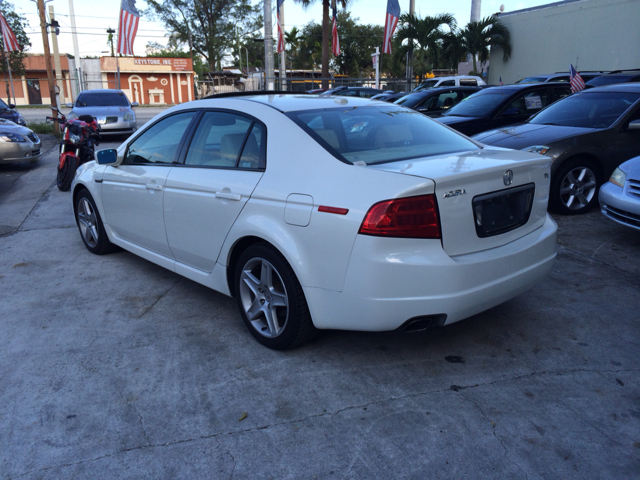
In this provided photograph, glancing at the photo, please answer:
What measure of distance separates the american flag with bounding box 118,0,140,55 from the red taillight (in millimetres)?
18715

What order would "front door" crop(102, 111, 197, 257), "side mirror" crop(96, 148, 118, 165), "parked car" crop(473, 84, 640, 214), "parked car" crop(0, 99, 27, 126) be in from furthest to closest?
1. "parked car" crop(0, 99, 27, 126)
2. "parked car" crop(473, 84, 640, 214)
3. "side mirror" crop(96, 148, 118, 165)
4. "front door" crop(102, 111, 197, 257)

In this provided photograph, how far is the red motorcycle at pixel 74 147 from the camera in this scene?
30.0 feet

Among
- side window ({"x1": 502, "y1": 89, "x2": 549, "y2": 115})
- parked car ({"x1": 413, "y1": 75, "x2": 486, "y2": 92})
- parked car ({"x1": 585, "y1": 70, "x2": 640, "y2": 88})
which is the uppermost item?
parked car ({"x1": 413, "y1": 75, "x2": 486, "y2": 92})

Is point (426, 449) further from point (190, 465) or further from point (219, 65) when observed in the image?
point (219, 65)

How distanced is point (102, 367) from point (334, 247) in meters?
Result: 1.65

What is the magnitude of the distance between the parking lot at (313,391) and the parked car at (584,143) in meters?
2.10

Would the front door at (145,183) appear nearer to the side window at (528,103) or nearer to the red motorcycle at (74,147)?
the red motorcycle at (74,147)

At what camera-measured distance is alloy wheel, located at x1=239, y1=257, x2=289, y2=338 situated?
3316mm

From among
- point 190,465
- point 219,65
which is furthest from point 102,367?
point 219,65

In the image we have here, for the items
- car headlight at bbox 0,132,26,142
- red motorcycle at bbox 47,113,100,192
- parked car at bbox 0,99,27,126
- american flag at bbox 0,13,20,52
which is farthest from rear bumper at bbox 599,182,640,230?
american flag at bbox 0,13,20,52

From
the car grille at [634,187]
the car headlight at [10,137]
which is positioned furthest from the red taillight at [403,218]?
the car headlight at [10,137]

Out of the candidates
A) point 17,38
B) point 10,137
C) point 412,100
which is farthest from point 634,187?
point 17,38

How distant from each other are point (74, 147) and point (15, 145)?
2.04 metres

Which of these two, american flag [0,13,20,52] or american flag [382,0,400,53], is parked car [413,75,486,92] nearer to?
american flag [382,0,400,53]
